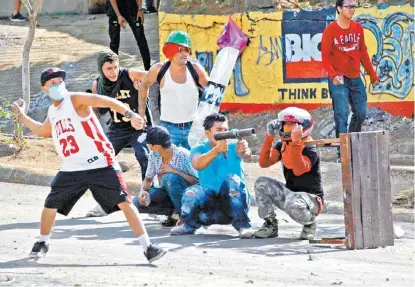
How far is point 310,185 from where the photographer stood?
33.4 feet

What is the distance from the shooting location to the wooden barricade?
31.3 ft

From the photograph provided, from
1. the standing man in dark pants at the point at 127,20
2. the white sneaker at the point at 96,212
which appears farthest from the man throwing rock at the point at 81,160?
the standing man in dark pants at the point at 127,20

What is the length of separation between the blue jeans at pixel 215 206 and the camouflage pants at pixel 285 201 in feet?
0.48

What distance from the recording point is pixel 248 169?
1397 centimetres

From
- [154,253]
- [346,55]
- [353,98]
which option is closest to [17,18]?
[353,98]

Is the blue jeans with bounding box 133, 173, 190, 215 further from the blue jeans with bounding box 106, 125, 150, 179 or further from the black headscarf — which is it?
the black headscarf

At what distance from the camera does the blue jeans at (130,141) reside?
11570mm

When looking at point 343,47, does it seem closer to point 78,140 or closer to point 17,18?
point 78,140

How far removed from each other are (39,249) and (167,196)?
2.08 metres

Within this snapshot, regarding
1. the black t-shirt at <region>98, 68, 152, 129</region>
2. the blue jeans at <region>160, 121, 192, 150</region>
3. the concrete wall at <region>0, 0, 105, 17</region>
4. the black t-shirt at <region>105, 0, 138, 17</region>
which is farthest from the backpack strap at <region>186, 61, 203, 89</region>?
the concrete wall at <region>0, 0, 105, 17</region>

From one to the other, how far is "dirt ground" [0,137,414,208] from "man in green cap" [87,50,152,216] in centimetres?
180

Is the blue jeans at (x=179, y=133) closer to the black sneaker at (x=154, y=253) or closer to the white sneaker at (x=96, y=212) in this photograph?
the white sneaker at (x=96, y=212)

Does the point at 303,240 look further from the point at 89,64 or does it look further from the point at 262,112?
the point at 89,64

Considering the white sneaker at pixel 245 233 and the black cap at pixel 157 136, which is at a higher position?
the black cap at pixel 157 136
